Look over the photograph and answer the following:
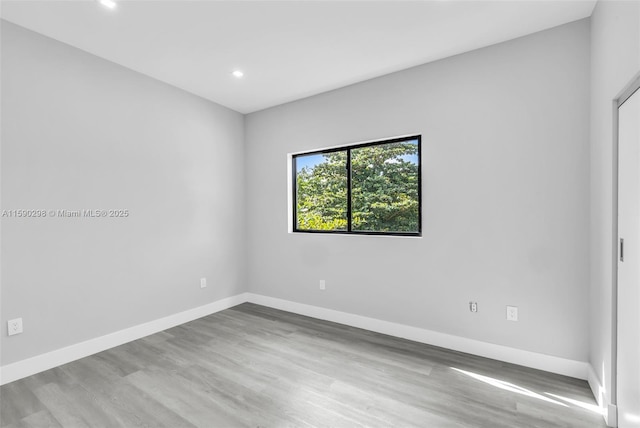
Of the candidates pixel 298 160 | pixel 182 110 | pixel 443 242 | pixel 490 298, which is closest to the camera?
pixel 490 298

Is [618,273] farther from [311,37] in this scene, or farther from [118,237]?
[118,237]

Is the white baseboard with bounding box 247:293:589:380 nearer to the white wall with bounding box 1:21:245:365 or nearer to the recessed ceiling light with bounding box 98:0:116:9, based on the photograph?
the white wall with bounding box 1:21:245:365

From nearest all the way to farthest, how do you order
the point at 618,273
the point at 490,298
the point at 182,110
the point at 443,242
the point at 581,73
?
the point at 618,273 → the point at 581,73 → the point at 490,298 → the point at 443,242 → the point at 182,110

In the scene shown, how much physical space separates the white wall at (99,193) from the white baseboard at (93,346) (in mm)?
58

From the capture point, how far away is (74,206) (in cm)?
261

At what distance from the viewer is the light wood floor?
183 cm

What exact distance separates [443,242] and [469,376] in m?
1.10

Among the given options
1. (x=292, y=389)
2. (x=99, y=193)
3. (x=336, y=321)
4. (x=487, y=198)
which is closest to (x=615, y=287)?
(x=487, y=198)

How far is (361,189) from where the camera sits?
3422mm

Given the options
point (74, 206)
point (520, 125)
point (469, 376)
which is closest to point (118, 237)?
point (74, 206)

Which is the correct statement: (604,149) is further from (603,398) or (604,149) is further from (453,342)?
(453,342)

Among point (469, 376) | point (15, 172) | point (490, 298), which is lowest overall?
point (469, 376)

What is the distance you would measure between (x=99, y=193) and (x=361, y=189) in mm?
2588

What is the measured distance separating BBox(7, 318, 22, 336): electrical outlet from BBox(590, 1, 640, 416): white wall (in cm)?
401
